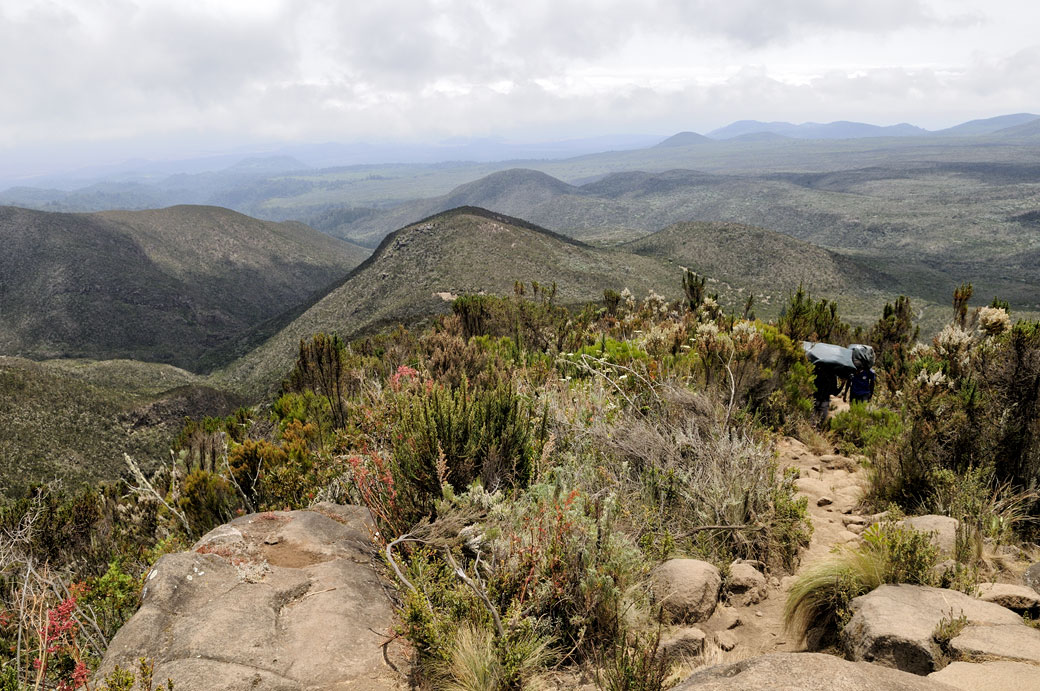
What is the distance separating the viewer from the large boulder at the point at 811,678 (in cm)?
185

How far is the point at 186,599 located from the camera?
2.90 m

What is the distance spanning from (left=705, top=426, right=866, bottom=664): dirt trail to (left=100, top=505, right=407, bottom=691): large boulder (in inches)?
74.2

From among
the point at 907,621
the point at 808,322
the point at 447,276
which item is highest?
the point at 808,322

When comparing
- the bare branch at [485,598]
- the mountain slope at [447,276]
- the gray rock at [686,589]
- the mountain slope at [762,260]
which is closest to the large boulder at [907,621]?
the gray rock at [686,589]

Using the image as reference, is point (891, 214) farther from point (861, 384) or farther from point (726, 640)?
point (726, 640)

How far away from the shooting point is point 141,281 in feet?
213

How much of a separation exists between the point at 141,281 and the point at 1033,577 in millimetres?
80327

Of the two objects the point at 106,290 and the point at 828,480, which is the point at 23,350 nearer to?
the point at 106,290

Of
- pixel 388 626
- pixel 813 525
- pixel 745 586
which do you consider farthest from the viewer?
pixel 813 525

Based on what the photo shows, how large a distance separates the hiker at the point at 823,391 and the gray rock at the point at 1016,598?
392 centimetres

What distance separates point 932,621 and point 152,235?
96504mm

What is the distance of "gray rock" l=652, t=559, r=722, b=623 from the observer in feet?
9.75

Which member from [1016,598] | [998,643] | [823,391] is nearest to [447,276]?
[823,391]

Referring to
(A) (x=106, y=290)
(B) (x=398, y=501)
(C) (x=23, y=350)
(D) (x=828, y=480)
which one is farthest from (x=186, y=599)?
(A) (x=106, y=290)
